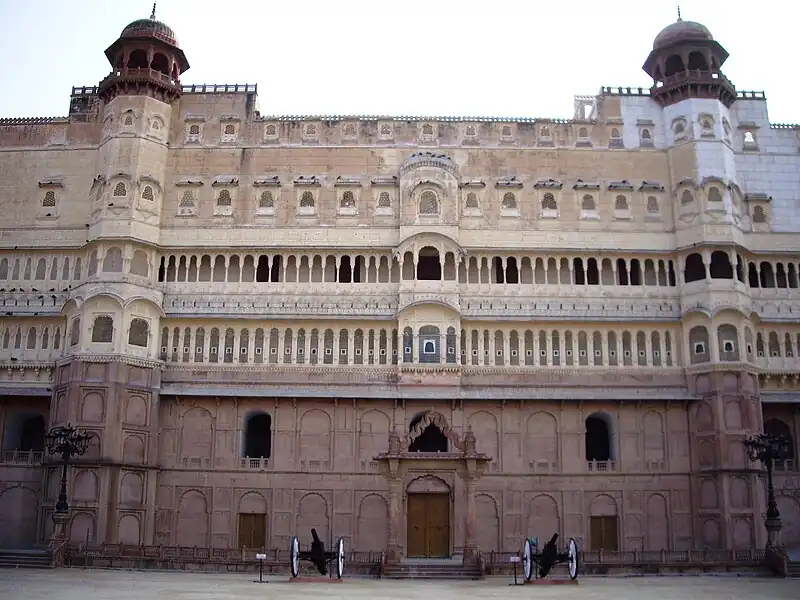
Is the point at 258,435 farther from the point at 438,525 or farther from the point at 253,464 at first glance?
the point at 438,525

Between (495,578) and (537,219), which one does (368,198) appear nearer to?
(537,219)

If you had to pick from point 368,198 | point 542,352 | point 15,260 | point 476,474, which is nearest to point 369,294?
point 368,198

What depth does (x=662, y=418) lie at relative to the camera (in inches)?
1704

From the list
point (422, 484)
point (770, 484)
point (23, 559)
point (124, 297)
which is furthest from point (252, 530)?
point (770, 484)

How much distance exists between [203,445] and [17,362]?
34.6ft

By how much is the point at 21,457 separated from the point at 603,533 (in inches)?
1122

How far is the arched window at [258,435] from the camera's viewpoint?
4419 centimetres

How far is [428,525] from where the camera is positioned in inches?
1598

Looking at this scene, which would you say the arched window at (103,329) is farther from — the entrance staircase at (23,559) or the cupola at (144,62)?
the cupola at (144,62)

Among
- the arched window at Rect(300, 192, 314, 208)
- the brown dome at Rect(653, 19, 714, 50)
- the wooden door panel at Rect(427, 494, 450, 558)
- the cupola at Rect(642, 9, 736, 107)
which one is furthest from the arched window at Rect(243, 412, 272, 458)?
the brown dome at Rect(653, 19, 714, 50)

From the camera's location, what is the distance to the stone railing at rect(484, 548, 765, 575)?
34.3m

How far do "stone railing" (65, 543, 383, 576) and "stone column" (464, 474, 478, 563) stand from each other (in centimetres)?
351

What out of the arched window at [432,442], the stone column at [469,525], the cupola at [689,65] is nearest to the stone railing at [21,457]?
the arched window at [432,442]

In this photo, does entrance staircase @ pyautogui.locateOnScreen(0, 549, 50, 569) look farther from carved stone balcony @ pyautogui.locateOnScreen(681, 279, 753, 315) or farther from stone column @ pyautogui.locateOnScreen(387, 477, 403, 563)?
carved stone balcony @ pyautogui.locateOnScreen(681, 279, 753, 315)
